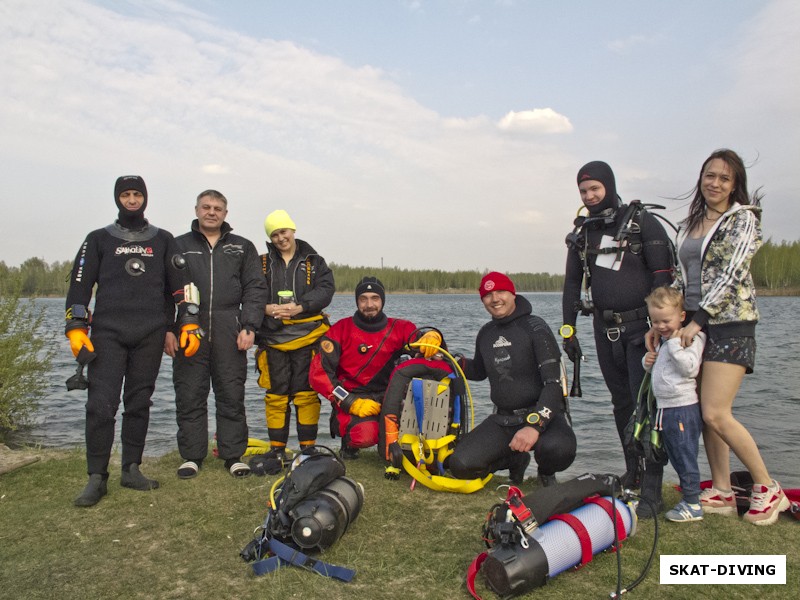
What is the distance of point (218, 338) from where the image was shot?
201 inches

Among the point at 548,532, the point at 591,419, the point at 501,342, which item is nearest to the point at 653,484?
the point at 548,532

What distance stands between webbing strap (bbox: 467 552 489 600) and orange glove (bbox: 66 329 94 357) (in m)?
3.01

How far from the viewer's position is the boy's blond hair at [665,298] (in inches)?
150

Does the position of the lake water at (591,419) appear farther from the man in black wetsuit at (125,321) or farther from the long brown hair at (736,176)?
the long brown hair at (736,176)

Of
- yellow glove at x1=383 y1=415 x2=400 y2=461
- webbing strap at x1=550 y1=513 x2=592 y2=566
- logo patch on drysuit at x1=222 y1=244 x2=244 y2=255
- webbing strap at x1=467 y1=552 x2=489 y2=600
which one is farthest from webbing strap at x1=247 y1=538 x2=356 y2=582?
logo patch on drysuit at x1=222 y1=244 x2=244 y2=255

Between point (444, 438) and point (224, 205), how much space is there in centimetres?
268

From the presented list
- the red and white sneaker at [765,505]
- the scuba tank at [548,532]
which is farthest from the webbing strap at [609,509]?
the red and white sneaker at [765,505]

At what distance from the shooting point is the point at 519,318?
15.9 ft

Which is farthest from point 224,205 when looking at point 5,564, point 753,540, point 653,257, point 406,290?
point 406,290

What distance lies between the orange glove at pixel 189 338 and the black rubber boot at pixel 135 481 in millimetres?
976

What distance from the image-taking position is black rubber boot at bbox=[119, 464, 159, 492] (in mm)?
4668

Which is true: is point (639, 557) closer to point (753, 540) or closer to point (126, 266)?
point (753, 540)

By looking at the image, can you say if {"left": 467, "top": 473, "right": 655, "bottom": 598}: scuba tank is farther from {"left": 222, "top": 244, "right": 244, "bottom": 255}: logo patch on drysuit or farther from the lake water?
the lake water

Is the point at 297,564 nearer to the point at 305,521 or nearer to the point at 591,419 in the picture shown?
the point at 305,521
